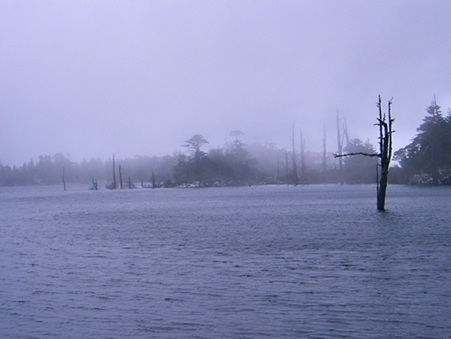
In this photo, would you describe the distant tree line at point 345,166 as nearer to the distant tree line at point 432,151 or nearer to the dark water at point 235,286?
the distant tree line at point 432,151

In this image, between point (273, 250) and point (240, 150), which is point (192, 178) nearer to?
point (240, 150)

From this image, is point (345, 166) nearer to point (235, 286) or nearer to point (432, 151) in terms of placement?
point (432, 151)

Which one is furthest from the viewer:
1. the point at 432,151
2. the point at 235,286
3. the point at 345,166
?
the point at 345,166

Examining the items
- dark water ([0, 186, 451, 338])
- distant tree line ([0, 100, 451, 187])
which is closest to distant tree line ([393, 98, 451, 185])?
distant tree line ([0, 100, 451, 187])

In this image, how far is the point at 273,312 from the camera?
31.5ft

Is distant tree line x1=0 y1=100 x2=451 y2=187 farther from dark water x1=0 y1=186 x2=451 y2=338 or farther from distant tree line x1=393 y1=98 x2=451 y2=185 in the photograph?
dark water x1=0 y1=186 x2=451 y2=338

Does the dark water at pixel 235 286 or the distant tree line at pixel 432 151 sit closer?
the dark water at pixel 235 286

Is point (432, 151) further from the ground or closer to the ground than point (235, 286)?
further from the ground

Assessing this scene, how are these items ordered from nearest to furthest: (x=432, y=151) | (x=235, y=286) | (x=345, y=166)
Result: 1. (x=235, y=286)
2. (x=432, y=151)
3. (x=345, y=166)

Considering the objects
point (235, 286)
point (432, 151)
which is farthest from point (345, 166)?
point (235, 286)

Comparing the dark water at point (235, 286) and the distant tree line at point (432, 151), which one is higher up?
the distant tree line at point (432, 151)

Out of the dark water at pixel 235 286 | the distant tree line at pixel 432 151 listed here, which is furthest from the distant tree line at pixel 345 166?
the dark water at pixel 235 286

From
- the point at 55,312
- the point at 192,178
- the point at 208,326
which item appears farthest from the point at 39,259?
the point at 192,178

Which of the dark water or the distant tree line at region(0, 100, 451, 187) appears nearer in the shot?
the dark water
